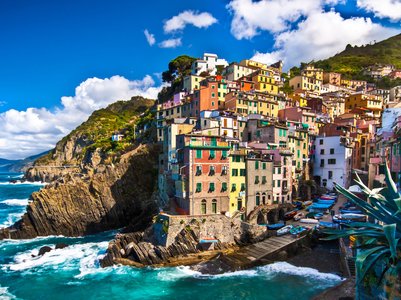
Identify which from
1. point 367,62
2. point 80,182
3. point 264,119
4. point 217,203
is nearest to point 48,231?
point 80,182

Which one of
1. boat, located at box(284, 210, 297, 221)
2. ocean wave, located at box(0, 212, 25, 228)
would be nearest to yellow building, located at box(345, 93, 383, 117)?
boat, located at box(284, 210, 297, 221)

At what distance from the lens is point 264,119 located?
63.5 metres

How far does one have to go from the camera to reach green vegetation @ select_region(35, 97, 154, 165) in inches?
3896

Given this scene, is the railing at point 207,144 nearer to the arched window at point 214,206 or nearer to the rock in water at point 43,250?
the arched window at point 214,206

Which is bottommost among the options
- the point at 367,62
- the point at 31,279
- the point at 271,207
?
the point at 31,279

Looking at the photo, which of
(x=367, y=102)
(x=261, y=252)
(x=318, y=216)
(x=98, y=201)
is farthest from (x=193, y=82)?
(x=261, y=252)

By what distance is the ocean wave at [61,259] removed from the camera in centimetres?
4216

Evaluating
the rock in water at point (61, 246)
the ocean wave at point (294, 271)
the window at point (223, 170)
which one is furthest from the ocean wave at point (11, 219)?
the ocean wave at point (294, 271)

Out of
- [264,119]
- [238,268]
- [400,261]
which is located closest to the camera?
[400,261]

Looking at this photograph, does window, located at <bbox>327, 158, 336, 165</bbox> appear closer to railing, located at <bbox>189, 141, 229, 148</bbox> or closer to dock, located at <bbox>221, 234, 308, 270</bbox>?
dock, located at <bbox>221, 234, 308, 270</bbox>

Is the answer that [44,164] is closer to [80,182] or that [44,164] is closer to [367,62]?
[80,182]

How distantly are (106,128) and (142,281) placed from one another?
122964 mm

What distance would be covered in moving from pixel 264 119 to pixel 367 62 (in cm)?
14441

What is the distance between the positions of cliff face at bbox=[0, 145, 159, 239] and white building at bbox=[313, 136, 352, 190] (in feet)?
114
